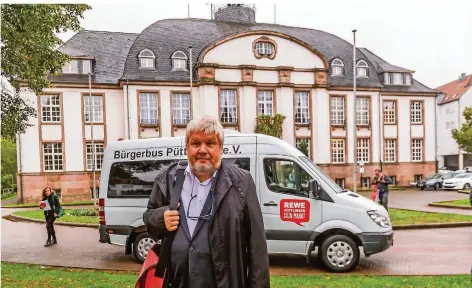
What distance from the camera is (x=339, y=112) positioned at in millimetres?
41938

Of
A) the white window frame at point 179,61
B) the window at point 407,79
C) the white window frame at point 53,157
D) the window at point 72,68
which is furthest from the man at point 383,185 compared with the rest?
the window at point 407,79

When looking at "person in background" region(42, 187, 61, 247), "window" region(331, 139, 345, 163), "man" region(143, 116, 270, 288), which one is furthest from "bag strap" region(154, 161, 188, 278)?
"window" region(331, 139, 345, 163)

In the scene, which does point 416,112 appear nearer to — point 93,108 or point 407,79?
point 407,79

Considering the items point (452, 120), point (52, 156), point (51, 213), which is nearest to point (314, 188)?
point (51, 213)

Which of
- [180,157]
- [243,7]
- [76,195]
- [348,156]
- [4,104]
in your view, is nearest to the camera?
[180,157]

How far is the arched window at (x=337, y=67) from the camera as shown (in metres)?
42.3

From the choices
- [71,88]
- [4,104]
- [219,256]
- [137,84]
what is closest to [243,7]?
[137,84]

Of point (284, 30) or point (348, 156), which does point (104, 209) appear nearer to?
point (348, 156)

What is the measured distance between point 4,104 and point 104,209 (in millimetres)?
4791

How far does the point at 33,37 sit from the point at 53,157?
26.9 meters

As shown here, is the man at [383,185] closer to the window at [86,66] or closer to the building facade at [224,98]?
the building facade at [224,98]

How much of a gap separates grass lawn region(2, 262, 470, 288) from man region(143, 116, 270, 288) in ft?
14.7

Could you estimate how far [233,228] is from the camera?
120 inches

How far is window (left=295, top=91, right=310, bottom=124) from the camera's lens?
40156 mm
